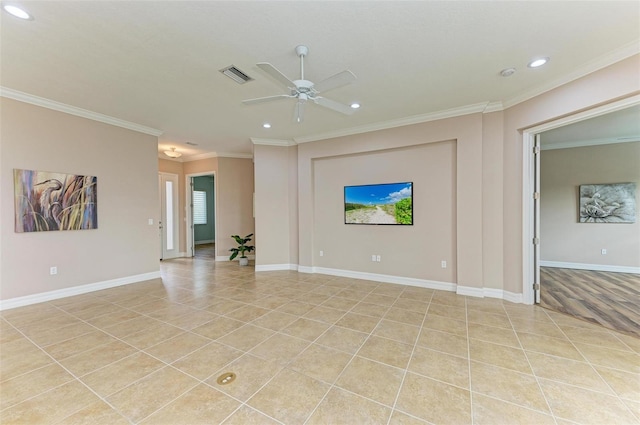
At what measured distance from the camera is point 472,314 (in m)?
3.29

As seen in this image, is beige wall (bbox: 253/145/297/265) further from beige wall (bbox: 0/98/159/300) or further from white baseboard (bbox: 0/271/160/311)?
white baseboard (bbox: 0/271/160/311)

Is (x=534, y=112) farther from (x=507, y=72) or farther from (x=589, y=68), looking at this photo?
(x=507, y=72)

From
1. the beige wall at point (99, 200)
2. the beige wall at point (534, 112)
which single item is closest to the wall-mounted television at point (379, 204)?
the beige wall at point (534, 112)

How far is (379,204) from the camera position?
16.0ft

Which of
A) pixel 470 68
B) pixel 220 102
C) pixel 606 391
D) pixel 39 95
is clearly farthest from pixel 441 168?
pixel 39 95

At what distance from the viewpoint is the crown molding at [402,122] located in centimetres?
394

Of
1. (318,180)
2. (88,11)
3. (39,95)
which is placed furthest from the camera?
(318,180)

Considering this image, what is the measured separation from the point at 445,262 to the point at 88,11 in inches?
202

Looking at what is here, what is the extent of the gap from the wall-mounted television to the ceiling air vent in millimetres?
2802

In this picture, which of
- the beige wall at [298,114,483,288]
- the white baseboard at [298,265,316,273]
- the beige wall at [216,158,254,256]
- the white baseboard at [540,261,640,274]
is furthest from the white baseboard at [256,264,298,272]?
the white baseboard at [540,261,640,274]

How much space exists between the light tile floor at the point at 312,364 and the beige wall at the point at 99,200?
620mm

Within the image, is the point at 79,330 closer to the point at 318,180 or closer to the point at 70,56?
the point at 70,56

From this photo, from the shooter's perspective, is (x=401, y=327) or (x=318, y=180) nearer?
(x=401, y=327)

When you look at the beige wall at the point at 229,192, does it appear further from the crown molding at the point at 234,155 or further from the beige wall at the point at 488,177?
the beige wall at the point at 488,177
